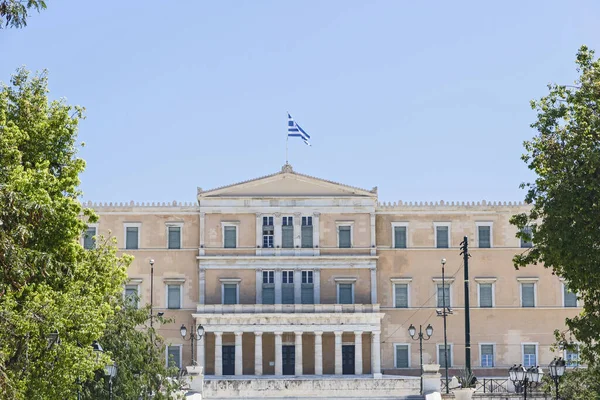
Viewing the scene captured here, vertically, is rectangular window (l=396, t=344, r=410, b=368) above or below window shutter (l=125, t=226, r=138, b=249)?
below

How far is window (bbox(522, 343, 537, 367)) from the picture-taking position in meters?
62.3

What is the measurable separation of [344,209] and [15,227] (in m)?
45.2

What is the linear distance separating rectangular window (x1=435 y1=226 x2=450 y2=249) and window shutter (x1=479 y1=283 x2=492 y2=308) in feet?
9.82

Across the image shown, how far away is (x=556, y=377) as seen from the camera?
1165 inches

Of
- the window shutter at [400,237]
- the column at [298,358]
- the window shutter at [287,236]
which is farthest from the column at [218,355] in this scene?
the window shutter at [400,237]

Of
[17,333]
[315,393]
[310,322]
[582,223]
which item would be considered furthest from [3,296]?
[310,322]

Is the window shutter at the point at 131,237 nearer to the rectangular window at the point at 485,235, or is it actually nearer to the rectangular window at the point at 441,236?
the rectangular window at the point at 441,236

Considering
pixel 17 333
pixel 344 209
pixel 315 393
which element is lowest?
pixel 315 393

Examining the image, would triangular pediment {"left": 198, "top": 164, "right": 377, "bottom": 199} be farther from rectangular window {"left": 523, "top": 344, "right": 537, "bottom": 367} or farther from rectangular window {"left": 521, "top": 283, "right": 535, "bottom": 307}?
rectangular window {"left": 523, "top": 344, "right": 537, "bottom": 367}

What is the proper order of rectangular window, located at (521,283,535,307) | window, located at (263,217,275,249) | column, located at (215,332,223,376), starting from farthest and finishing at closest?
1. rectangular window, located at (521,283,535,307)
2. window, located at (263,217,275,249)
3. column, located at (215,332,223,376)

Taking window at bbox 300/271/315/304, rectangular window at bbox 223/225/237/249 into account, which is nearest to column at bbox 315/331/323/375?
window at bbox 300/271/315/304

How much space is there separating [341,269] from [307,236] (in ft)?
8.31

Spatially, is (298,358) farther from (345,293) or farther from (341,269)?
(341,269)

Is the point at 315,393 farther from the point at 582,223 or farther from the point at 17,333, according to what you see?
the point at 17,333
